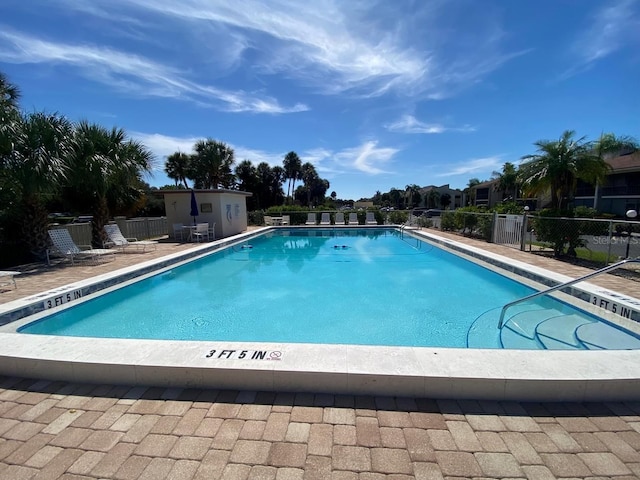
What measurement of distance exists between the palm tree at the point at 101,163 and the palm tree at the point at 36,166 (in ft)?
1.75

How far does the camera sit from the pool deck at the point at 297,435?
71.0 inches

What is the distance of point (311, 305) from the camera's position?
649 centimetres

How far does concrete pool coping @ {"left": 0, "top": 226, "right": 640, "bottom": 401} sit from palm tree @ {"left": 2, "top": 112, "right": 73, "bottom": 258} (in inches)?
278

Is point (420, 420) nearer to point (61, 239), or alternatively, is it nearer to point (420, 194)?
point (61, 239)

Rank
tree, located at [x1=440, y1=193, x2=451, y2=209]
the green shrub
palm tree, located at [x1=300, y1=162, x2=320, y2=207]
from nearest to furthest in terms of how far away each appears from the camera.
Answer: the green shrub, palm tree, located at [x1=300, y1=162, x2=320, y2=207], tree, located at [x1=440, y1=193, x2=451, y2=209]

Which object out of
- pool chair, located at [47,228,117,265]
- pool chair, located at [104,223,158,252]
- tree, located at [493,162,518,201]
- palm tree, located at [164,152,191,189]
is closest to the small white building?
pool chair, located at [104,223,158,252]

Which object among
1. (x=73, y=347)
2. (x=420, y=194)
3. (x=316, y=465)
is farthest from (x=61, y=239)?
(x=420, y=194)

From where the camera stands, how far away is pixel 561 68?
10.2 metres

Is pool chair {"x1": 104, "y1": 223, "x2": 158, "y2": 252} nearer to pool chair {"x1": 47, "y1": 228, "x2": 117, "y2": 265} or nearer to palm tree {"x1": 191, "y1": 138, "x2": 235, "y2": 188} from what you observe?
pool chair {"x1": 47, "y1": 228, "x2": 117, "y2": 265}

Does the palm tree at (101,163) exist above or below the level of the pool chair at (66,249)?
above

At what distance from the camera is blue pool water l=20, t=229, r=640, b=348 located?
498cm

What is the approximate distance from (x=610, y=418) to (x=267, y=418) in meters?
2.72

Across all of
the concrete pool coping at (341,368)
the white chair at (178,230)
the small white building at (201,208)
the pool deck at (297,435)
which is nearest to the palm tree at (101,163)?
the white chair at (178,230)

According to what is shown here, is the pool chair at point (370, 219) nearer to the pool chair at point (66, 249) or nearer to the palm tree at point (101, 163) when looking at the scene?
the palm tree at point (101, 163)
